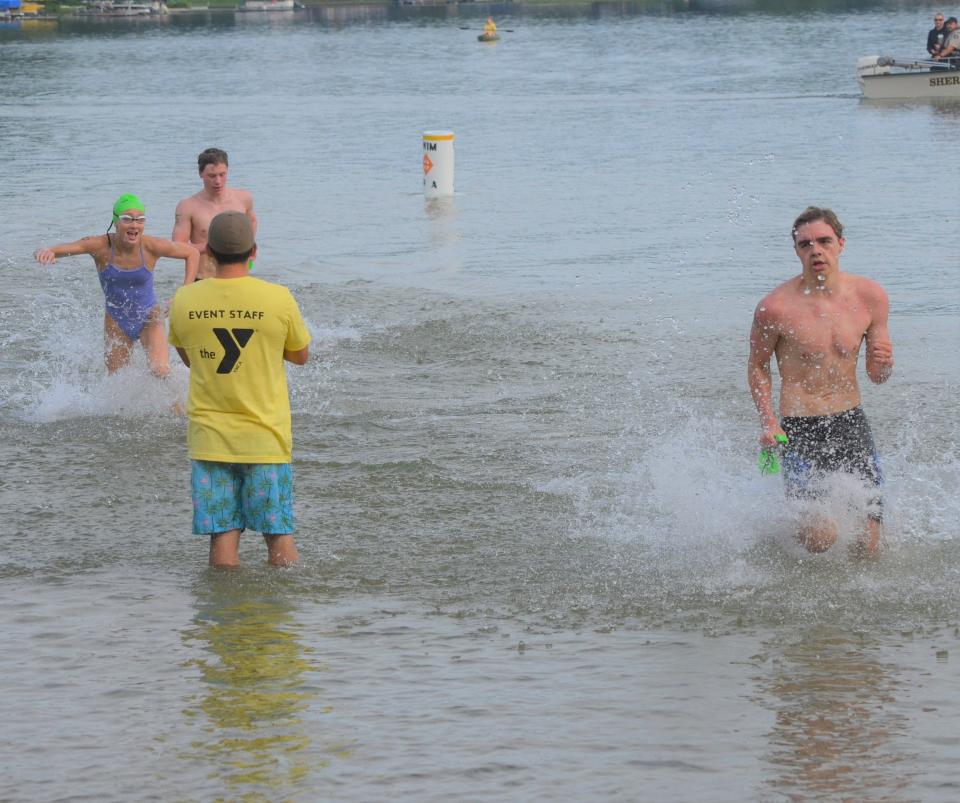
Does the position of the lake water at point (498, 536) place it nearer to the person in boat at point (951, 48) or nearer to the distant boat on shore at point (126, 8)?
the person in boat at point (951, 48)

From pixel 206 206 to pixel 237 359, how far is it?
5025 mm

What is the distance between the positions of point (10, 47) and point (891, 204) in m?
62.8

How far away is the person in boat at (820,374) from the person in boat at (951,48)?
28102mm

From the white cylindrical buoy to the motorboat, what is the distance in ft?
49.4

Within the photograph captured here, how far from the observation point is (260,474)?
6.62m

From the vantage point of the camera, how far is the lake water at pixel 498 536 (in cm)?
526

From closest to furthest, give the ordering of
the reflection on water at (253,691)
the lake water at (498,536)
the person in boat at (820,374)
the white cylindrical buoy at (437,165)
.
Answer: the reflection on water at (253,691), the lake water at (498,536), the person in boat at (820,374), the white cylindrical buoy at (437,165)

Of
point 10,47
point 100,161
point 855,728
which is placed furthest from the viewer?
point 10,47

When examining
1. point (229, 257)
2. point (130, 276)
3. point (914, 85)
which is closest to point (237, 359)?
point (229, 257)

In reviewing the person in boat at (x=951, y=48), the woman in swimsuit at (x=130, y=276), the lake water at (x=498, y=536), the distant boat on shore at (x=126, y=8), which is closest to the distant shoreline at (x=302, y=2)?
the distant boat on shore at (x=126, y=8)

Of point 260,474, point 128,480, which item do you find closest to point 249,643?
point 260,474

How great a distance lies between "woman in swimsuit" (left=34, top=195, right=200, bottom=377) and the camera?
9.70 meters

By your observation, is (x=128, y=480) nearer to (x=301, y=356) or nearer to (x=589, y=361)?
(x=301, y=356)

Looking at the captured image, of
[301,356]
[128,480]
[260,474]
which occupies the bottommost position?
[128,480]
